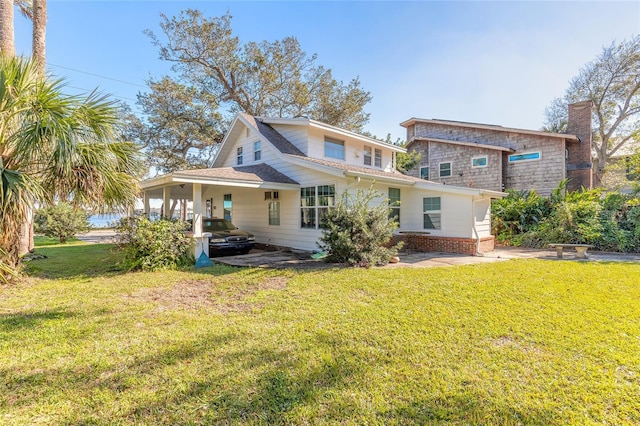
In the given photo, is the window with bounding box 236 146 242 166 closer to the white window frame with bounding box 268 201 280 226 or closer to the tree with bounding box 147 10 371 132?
the white window frame with bounding box 268 201 280 226

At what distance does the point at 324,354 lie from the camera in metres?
3.44

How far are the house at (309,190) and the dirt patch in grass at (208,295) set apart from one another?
3114 millimetres

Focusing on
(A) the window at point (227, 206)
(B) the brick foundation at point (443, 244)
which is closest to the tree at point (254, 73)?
(A) the window at point (227, 206)

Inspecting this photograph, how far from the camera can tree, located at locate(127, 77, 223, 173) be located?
21.2 m

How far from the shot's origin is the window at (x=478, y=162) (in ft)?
61.2

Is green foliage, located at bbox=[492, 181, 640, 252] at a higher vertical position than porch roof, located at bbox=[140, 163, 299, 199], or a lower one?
lower

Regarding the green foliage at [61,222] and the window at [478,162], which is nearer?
the green foliage at [61,222]

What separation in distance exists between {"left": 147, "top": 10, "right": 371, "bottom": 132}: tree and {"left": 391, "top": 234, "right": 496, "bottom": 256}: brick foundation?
14815mm

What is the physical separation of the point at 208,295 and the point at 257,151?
9.38 m

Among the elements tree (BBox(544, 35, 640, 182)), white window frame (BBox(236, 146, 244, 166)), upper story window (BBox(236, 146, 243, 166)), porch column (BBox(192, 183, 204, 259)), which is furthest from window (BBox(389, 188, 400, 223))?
tree (BBox(544, 35, 640, 182))

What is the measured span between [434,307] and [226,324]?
3509mm

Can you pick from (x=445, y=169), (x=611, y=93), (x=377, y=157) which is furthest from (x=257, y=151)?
(x=611, y=93)

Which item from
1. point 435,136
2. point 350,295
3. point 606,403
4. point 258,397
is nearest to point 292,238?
point 350,295

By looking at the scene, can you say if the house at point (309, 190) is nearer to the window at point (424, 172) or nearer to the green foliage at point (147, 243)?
the green foliage at point (147, 243)
